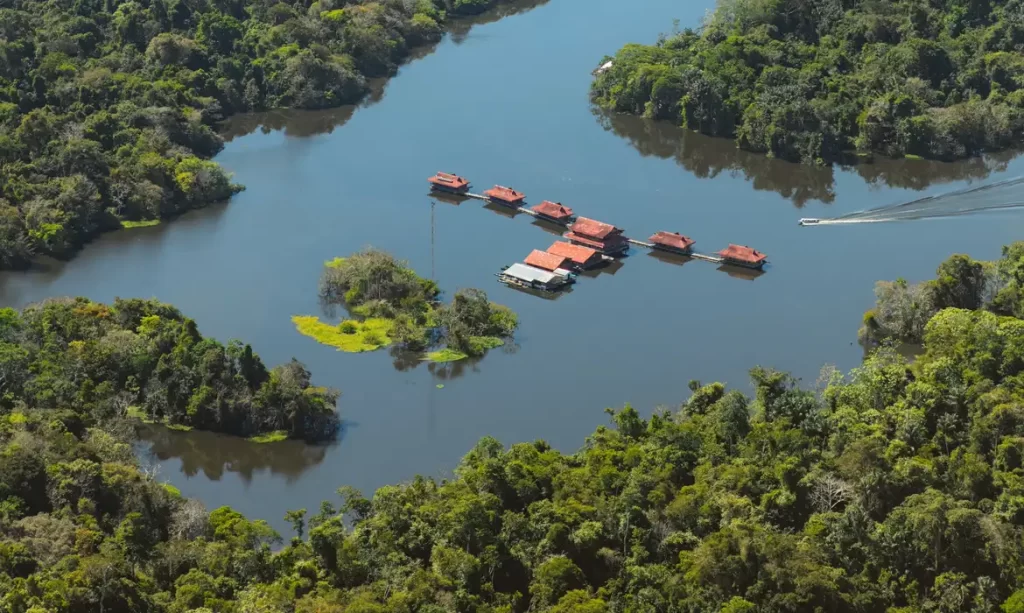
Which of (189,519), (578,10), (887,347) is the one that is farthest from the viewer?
(578,10)

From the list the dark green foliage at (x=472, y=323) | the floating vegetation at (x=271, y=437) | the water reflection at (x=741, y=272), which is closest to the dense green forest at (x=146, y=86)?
the dark green foliage at (x=472, y=323)

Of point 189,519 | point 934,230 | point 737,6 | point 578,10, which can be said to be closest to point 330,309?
point 189,519

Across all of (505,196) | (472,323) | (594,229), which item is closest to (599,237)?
(594,229)

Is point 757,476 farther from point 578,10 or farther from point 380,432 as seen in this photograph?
point 578,10

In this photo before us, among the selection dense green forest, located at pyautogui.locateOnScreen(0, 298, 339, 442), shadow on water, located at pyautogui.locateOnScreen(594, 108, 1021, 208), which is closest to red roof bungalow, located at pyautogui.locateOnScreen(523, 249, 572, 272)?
dense green forest, located at pyautogui.locateOnScreen(0, 298, 339, 442)

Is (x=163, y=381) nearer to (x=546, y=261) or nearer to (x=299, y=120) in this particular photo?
(x=546, y=261)

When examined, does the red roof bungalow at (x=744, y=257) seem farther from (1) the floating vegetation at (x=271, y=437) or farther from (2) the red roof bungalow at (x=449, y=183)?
(1) the floating vegetation at (x=271, y=437)
